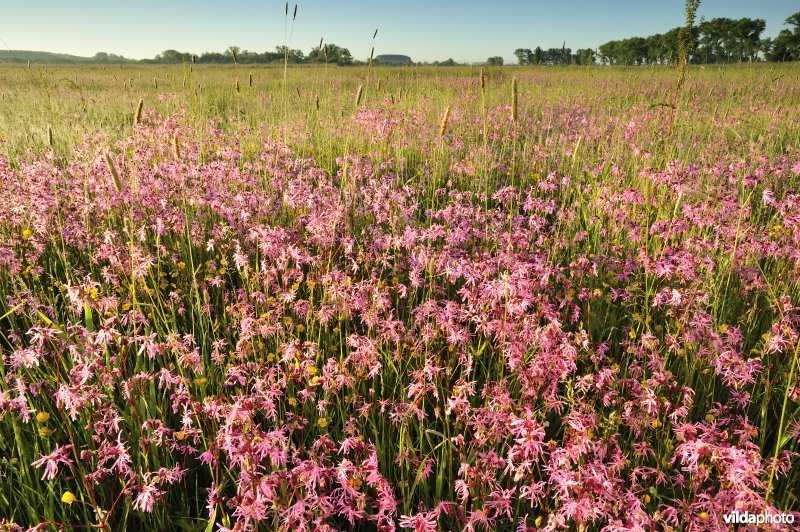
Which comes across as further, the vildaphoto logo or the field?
the field

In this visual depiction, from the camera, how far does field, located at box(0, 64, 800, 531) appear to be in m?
1.62

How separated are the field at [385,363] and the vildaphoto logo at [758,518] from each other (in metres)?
0.02

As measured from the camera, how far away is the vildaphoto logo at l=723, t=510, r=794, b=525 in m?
1.33

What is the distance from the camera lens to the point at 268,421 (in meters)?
2.18

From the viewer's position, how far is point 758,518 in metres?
1.38

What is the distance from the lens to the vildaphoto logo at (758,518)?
1331mm

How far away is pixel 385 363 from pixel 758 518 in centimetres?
168

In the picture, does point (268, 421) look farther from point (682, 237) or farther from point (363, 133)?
point (363, 133)

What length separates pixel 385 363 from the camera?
8.30 feet

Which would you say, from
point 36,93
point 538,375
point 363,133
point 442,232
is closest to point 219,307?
point 442,232

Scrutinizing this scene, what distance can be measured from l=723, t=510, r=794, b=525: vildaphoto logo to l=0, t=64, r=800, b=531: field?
0.02m

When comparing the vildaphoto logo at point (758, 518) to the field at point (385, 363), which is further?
the field at point (385, 363)

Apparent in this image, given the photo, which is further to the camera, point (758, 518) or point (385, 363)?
point (385, 363)

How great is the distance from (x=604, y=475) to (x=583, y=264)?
1.53 metres
